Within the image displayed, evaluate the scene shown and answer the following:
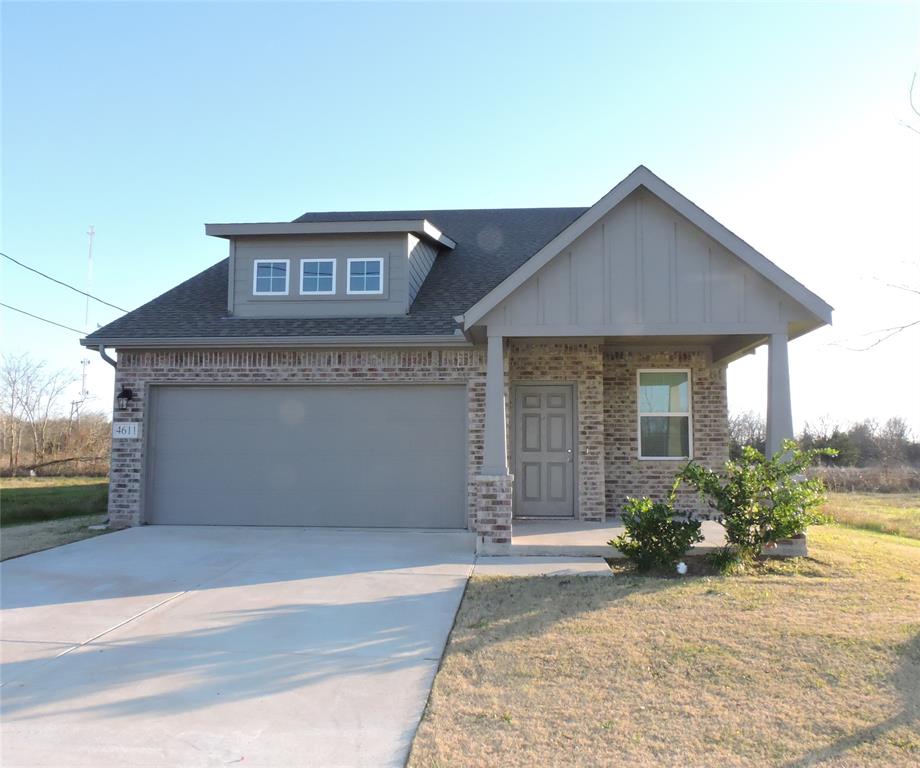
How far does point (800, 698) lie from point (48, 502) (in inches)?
528

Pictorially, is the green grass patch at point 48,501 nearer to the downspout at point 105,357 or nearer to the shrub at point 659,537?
the downspout at point 105,357

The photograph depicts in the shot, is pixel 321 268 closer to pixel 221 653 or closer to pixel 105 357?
pixel 105 357

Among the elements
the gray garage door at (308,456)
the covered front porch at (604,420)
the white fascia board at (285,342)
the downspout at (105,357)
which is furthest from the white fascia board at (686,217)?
the downspout at (105,357)

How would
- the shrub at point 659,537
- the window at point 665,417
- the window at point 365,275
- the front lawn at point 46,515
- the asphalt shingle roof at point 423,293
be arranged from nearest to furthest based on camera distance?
the shrub at point 659,537, the front lawn at point 46,515, the asphalt shingle roof at point 423,293, the window at point 665,417, the window at point 365,275

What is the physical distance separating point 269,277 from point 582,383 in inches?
212

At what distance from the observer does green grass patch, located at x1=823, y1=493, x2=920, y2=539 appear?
41.4ft

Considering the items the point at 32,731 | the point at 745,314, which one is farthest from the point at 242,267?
the point at 32,731

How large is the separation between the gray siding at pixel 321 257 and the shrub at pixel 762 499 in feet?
18.4

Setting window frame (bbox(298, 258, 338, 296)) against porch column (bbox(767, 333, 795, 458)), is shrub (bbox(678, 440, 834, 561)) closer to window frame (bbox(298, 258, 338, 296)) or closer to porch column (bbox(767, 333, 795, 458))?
porch column (bbox(767, 333, 795, 458))

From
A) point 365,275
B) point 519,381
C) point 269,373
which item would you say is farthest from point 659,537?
point 365,275

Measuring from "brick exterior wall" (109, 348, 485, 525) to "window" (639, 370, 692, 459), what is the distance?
288cm

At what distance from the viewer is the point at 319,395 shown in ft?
34.2

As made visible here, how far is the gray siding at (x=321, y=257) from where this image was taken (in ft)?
36.1

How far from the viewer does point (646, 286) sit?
321 inches
